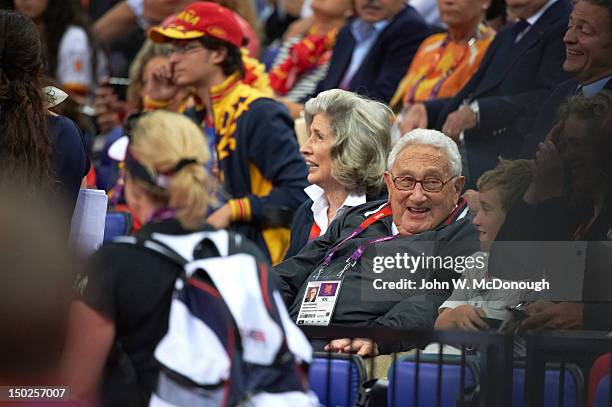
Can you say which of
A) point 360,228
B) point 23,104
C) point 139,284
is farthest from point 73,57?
point 139,284

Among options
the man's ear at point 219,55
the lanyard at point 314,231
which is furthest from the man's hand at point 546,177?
the man's ear at point 219,55

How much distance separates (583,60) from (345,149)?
114cm

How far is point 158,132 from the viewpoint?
3666 millimetres

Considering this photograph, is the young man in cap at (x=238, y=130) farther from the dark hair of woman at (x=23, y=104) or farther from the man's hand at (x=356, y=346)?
the dark hair of woman at (x=23, y=104)

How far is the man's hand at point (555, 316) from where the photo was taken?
4.91 m

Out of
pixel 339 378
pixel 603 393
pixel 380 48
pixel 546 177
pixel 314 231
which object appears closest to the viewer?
pixel 603 393

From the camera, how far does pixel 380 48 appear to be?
25.5 feet

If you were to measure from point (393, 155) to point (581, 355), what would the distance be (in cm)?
146

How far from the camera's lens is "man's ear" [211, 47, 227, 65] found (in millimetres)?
7230

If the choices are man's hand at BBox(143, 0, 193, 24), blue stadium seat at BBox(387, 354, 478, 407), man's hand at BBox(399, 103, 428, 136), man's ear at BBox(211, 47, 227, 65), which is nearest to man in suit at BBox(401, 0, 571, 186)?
man's hand at BBox(399, 103, 428, 136)

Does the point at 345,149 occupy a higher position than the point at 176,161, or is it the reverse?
the point at 345,149

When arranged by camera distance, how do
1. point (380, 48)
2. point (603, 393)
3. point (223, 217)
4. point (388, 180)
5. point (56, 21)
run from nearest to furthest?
1. point (603, 393)
2. point (388, 180)
3. point (223, 217)
4. point (380, 48)
5. point (56, 21)

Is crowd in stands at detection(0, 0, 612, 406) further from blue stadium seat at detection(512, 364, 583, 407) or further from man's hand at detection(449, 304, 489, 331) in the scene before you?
blue stadium seat at detection(512, 364, 583, 407)

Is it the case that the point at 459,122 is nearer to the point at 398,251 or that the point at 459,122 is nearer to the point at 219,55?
the point at 398,251
